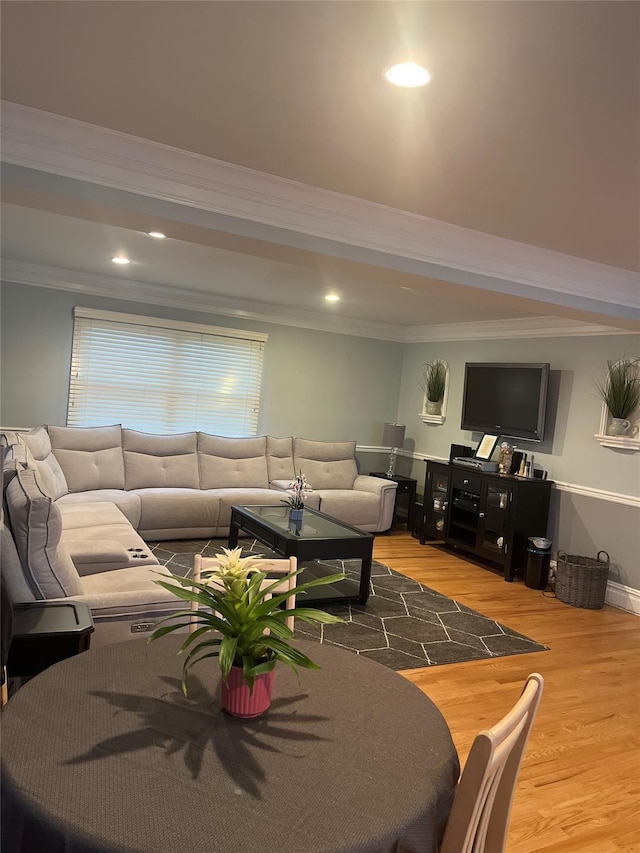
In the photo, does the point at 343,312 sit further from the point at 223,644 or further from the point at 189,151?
the point at 223,644

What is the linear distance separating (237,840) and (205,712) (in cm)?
45

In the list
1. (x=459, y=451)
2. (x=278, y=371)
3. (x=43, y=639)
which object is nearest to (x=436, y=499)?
(x=459, y=451)

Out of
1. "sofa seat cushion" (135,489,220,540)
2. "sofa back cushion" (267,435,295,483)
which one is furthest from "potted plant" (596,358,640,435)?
"sofa seat cushion" (135,489,220,540)

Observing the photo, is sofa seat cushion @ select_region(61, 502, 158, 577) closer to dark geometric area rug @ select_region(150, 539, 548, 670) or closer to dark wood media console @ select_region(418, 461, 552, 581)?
dark geometric area rug @ select_region(150, 539, 548, 670)

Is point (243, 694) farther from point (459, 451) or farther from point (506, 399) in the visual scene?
point (459, 451)

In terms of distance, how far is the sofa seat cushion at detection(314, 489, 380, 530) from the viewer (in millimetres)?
6508

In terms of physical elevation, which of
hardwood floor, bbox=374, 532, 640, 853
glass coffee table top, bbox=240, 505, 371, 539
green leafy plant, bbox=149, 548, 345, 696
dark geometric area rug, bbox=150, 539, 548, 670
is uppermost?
green leafy plant, bbox=149, 548, 345, 696

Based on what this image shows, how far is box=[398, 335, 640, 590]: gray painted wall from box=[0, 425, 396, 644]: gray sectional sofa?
1.84 meters

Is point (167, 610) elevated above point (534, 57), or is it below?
below

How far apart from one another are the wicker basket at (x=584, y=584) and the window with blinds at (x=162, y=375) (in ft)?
12.2

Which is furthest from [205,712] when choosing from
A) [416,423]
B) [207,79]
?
[416,423]

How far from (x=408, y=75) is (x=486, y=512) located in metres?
4.63

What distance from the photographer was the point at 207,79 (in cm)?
210

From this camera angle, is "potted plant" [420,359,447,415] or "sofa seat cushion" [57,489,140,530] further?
"potted plant" [420,359,447,415]
